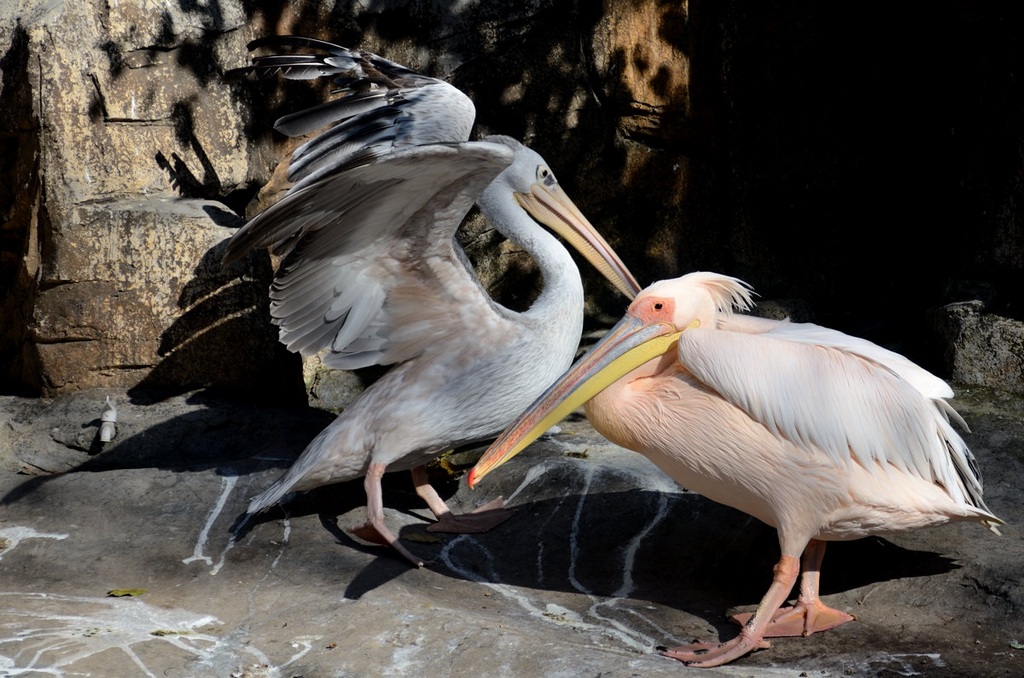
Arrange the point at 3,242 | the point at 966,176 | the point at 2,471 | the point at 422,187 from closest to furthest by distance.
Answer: the point at 422,187
the point at 2,471
the point at 966,176
the point at 3,242

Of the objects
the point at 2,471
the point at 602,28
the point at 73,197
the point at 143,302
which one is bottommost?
the point at 2,471

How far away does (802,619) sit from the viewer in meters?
3.48

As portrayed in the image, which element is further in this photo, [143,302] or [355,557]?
[143,302]

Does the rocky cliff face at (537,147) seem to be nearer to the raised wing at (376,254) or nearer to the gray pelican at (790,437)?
the raised wing at (376,254)

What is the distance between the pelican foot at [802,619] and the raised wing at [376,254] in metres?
1.79

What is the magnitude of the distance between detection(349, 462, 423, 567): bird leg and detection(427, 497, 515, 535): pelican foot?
289 mm

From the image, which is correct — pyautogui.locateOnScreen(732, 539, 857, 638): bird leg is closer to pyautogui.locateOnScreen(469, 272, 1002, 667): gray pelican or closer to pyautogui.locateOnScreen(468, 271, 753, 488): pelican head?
pyautogui.locateOnScreen(469, 272, 1002, 667): gray pelican

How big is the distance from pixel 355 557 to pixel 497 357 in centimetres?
102

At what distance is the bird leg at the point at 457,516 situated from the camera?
452 centimetres

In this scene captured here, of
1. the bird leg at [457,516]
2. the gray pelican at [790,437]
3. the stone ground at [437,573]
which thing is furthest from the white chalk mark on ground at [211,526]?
the gray pelican at [790,437]

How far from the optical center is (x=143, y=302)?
229 inches

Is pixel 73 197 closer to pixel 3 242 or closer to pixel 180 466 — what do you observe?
pixel 3 242

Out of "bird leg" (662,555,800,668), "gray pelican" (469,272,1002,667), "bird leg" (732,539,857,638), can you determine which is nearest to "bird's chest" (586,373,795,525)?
"gray pelican" (469,272,1002,667)

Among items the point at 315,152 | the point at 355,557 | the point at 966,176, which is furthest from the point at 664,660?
the point at 966,176
